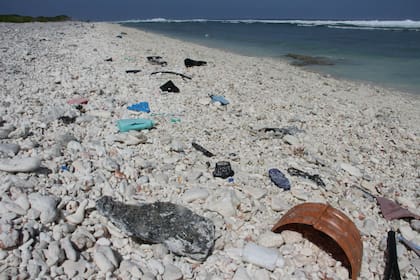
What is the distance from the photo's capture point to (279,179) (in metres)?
3.46

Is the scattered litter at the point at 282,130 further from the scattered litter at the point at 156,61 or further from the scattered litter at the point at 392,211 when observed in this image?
the scattered litter at the point at 156,61

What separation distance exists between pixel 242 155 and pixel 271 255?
71.0 inches

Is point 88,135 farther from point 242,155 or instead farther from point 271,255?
point 271,255

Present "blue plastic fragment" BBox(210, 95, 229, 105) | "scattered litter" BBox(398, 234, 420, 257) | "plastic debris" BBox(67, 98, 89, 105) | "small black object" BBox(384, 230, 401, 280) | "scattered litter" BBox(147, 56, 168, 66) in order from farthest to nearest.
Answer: "scattered litter" BBox(147, 56, 168, 66)
"blue plastic fragment" BBox(210, 95, 229, 105)
"plastic debris" BBox(67, 98, 89, 105)
"scattered litter" BBox(398, 234, 420, 257)
"small black object" BBox(384, 230, 401, 280)

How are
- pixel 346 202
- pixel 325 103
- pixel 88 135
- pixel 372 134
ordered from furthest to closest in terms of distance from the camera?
pixel 325 103, pixel 372 134, pixel 88 135, pixel 346 202

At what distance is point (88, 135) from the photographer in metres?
3.98

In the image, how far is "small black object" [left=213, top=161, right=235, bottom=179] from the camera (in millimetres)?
3414

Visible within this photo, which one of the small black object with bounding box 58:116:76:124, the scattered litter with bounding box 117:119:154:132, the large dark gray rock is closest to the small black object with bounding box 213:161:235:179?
the large dark gray rock

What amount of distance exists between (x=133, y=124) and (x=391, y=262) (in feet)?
11.5

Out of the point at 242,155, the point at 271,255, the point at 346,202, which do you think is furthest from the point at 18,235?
the point at 346,202

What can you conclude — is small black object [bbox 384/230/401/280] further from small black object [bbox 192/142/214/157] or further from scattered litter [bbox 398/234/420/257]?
small black object [bbox 192/142/214/157]

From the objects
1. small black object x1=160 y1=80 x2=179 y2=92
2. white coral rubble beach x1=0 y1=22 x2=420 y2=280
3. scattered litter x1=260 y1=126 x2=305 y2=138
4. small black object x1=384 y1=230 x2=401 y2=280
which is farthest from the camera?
small black object x1=160 y1=80 x2=179 y2=92

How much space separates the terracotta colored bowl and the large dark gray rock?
721 millimetres

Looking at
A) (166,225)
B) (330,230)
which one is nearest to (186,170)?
(166,225)
